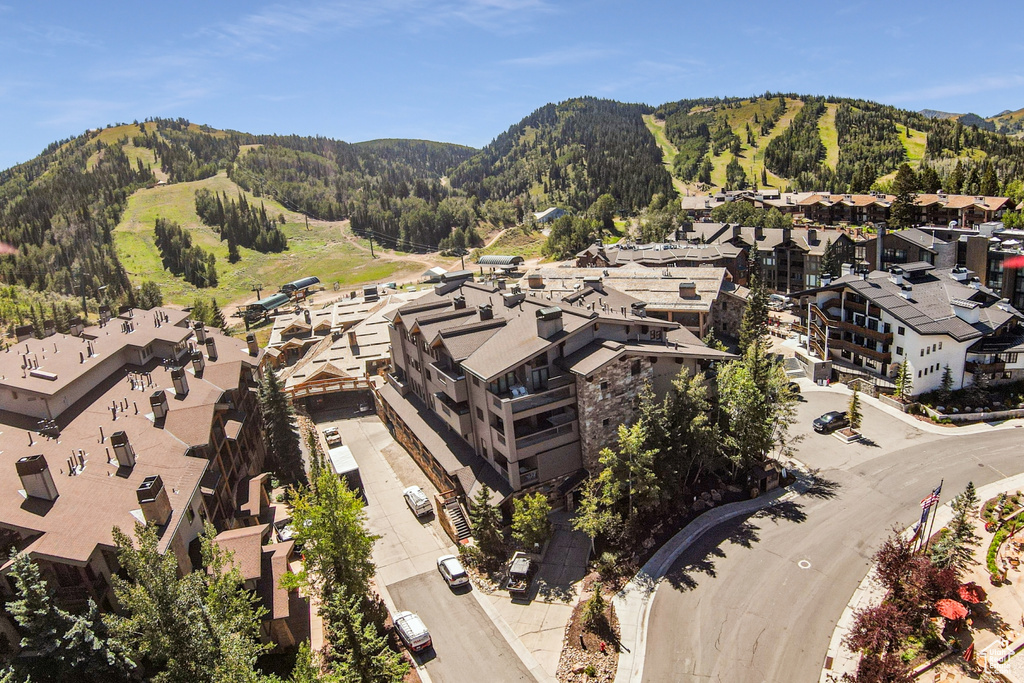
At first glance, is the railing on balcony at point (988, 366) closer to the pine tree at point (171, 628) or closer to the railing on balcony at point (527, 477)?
the railing on balcony at point (527, 477)

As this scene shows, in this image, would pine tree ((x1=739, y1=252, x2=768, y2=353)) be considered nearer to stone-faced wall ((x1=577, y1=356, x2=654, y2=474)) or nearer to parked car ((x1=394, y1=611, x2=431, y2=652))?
stone-faced wall ((x1=577, y1=356, x2=654, y2=474))

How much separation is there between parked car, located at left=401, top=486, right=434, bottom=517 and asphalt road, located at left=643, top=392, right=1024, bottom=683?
20981 mm

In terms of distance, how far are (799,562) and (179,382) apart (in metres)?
49.9

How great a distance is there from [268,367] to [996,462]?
64714mm

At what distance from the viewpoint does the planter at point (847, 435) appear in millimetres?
54406

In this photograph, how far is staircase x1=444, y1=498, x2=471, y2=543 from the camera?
4591 cm

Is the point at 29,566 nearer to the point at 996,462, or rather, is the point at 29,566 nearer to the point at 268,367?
the point at 268,367

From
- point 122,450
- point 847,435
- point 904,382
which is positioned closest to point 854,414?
point 847,435

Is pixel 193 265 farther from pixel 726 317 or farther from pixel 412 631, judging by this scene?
pixel 412 631

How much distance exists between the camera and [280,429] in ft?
→ 182

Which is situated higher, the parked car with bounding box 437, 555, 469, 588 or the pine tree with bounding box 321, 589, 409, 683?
the pine tree with bounding box 321, 589, 409, 683

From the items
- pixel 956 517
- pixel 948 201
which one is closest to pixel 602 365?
pixel 956 517

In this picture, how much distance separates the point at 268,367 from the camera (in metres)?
56.9

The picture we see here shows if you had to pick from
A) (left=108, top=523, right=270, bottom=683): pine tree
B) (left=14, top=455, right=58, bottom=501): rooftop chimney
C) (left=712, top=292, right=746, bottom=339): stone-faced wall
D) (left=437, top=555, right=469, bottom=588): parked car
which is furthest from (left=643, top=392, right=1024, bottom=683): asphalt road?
(left=14, top=455, right=58, bottom=501): rooftop chimney
